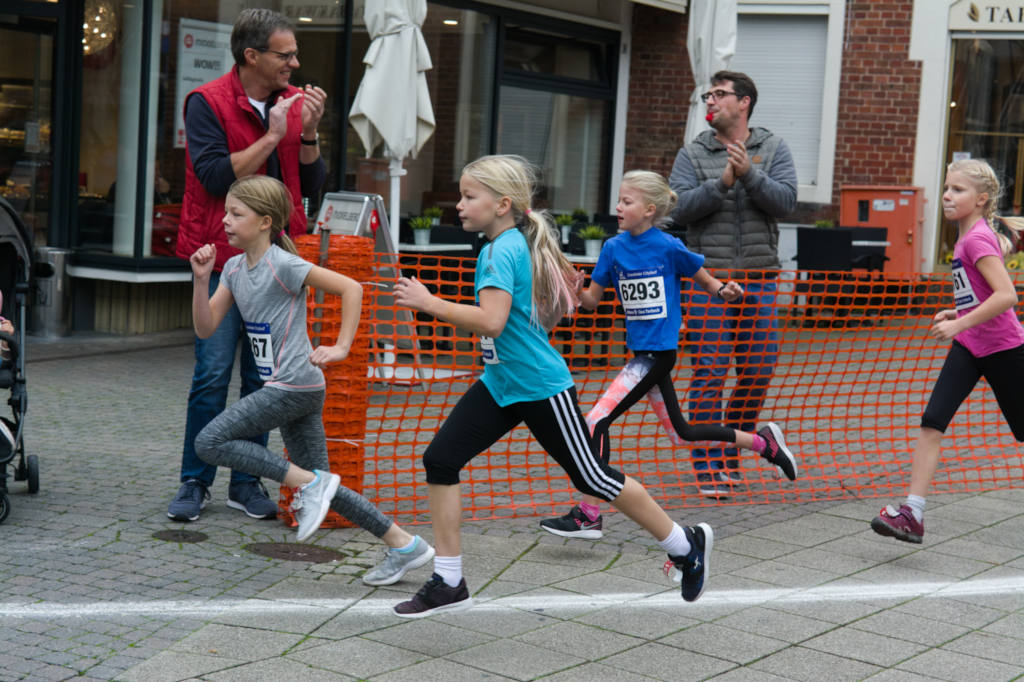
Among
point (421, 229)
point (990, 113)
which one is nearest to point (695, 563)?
point (421, 229)

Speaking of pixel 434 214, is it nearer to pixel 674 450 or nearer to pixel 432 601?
pixel 674 450

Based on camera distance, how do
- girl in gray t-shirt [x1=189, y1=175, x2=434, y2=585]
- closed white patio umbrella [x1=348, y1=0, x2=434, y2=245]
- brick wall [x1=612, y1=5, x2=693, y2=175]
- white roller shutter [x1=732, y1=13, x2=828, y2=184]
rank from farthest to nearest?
brick wall [x1=612, y1=5, x2=693, y2=175], white roller shutter [x1=732, y1=13, x2=828, y2=184], closed white patio umbrella [x1=348, y1=0, x2=434, y2=245], girl in gray t-shirt [x1=189, y1=175, x2=434, y2=585]

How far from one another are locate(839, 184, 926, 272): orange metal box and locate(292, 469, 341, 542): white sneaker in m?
12.0

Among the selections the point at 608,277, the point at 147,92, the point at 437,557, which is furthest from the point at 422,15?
the point at 437,557

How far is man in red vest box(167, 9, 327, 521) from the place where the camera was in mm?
5926

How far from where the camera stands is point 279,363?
17.1 feet

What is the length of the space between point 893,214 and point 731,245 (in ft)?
30.8

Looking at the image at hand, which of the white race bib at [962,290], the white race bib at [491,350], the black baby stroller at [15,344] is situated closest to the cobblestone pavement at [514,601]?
the black baby stroller at [15,344]

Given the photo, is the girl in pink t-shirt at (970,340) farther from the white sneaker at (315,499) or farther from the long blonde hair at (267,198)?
the long blonde hair at (267,198)

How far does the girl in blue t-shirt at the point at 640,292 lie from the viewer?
5.96 meters

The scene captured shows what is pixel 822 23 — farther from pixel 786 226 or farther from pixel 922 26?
pixel 786 226

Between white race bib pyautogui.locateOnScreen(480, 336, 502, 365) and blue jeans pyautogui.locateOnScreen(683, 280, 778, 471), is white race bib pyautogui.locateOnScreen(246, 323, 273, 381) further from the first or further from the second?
blue jeans pyautogui.locateOnScreen(683, 280, 778, 471)

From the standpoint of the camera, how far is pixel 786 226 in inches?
644

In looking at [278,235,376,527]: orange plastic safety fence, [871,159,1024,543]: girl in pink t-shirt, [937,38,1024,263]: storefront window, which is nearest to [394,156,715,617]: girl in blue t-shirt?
[278,235,376,527]: orange plastic safety fence
